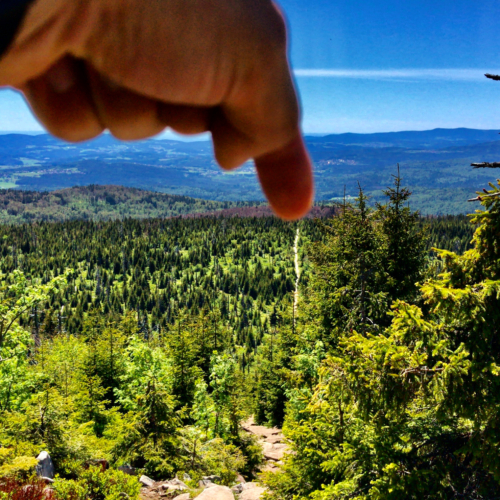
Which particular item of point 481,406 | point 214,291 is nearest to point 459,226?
point 214,291

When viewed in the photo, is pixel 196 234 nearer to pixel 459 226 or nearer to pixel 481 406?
pixel 459 226

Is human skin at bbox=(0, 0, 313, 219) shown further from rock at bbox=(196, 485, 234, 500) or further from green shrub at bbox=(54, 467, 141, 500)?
rock at bbox=(196, 485, 234, 500)

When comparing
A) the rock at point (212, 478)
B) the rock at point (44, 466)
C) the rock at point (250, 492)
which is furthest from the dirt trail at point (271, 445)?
the rock at point (44, 466)

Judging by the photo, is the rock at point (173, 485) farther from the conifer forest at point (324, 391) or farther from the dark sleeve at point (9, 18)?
the dark sleeve at point (9, 18)

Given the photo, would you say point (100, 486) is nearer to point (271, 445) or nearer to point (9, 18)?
point (9, 18)

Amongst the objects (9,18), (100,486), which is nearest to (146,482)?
(100,486)
